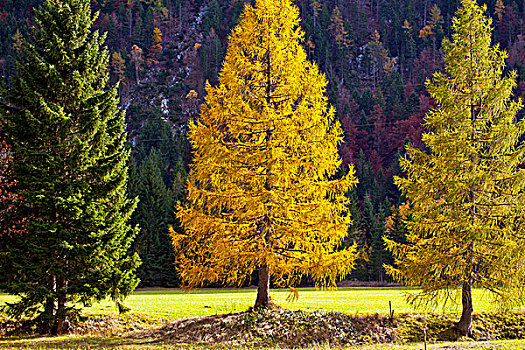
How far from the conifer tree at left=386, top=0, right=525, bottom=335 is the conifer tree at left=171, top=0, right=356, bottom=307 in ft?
10.7

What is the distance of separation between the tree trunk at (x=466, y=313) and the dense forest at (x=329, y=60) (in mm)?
71170

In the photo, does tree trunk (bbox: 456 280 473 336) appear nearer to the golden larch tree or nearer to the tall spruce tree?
the tall spruce tree

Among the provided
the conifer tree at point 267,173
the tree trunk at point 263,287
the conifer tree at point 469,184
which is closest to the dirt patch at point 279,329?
the tree trunk at point 263,287

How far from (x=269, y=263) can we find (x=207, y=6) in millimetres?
190451

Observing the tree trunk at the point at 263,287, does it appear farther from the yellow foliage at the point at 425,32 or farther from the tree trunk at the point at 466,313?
the yellow foliage at the point at 425,32

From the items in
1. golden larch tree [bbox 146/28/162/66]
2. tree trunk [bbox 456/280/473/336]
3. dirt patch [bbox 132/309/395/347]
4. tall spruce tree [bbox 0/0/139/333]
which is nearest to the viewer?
dirt patch [bbox 132/309/395/347]

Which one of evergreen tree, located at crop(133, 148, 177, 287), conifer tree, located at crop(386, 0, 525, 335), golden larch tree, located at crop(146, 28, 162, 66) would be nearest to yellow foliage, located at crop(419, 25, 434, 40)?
golden larch tree, located at crop(146, 28, 162, 66)

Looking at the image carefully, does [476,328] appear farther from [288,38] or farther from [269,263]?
[288,38]

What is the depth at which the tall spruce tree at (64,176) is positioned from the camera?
15.8m

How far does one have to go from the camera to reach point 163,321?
19.2 m

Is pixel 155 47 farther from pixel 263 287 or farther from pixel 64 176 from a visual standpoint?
pixel 263 287

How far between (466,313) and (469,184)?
15.2ft

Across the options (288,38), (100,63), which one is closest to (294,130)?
(288,38)

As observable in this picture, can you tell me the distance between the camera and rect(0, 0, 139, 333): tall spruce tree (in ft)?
51.8
